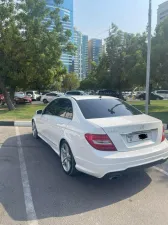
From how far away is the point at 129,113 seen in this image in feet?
14.2

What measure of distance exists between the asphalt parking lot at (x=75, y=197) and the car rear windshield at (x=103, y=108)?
1232mm

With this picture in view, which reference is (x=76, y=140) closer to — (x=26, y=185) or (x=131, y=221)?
(x=26, y=185)

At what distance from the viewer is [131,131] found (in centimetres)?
355

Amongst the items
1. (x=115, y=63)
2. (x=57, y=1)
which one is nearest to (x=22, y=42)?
(x=57, y=1)

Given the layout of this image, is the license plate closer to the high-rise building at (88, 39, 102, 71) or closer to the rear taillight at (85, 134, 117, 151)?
the rear taillight at (85, 134, 117, 151)

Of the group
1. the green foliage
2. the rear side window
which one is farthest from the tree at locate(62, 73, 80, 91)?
the rear side window

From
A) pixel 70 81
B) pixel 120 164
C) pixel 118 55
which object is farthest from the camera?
pixel 70 81

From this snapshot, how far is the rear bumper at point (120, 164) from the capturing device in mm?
3318

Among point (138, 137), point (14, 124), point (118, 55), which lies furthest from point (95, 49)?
point (138, 137)

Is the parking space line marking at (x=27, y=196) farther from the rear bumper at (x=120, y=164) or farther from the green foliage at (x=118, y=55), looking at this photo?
the green foliage at (x=118, y=55)

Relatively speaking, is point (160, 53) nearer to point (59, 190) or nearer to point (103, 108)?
point (103, 108)

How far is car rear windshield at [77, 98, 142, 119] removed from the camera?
13.4ft

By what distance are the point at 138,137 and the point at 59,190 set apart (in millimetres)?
A: 1629

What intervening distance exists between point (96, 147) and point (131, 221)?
115 centimetres
